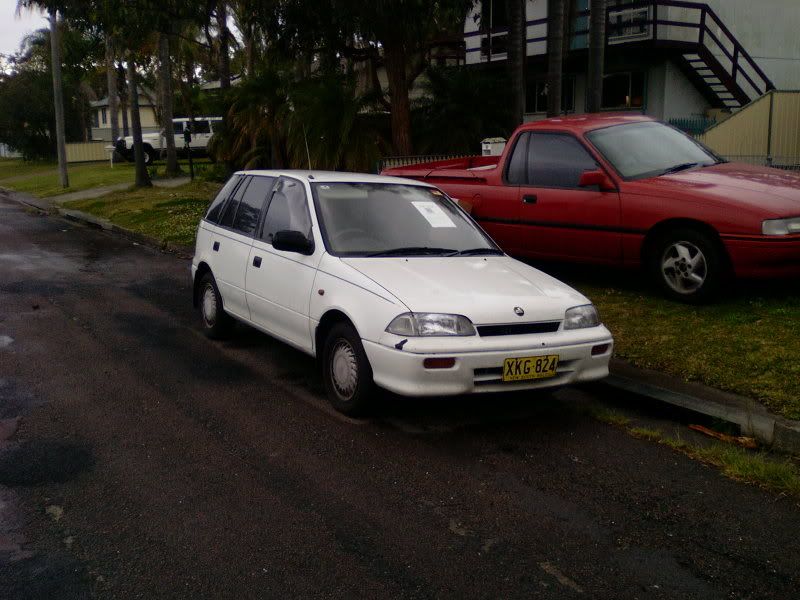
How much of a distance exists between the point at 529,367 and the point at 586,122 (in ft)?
15.6

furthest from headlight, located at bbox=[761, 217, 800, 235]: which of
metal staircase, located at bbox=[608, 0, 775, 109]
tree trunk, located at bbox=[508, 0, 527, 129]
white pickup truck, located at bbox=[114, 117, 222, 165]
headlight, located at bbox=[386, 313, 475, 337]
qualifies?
white pickup truck, located at bbox=[114, 117, 222, 165]

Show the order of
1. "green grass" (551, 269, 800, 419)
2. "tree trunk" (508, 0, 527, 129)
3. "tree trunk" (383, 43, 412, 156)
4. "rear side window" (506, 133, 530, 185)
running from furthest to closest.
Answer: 1. "tree trunk" (383, 43, 412, 156)
2. "tree trunk" (508, 0, 527, 129)
3. "rear side window" (506, 133, 530, 185)
4. "green grass" (551, 269, 800, 419)

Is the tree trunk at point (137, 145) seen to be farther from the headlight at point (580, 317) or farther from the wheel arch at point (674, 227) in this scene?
the headlight at point (580, 317)

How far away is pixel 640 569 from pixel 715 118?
2140cm

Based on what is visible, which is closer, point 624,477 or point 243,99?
point 624,477

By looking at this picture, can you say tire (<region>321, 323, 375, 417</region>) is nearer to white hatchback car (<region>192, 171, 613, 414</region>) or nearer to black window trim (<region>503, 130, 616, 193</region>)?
white hatchback car (<region>192, 171, 613, 414</region>)

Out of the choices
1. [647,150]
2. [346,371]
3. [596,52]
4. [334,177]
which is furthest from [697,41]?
[346,371]

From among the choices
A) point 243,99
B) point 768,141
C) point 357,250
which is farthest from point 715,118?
point 357,250

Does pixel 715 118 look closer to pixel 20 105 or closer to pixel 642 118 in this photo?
pixel 642 118

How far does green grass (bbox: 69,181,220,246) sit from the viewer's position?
16.6 meters

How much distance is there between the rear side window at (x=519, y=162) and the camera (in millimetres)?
9602

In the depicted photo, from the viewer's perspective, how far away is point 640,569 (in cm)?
390

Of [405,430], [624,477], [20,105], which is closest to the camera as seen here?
[624,477]

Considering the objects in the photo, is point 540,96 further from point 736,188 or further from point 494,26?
point 736,188
